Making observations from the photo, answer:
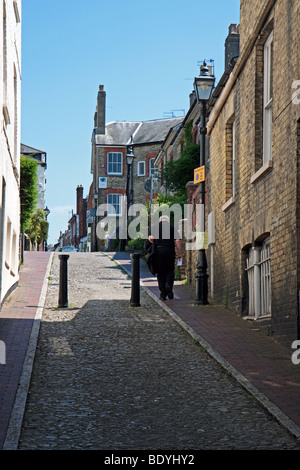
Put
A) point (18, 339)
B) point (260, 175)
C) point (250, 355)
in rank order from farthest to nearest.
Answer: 1. point (260, 175)
2. point (18, 339)
3. point (250, 355)

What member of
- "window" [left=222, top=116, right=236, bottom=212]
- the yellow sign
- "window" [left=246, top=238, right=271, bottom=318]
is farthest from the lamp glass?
"window" [left=246, top=238, right=271, bottom=318]

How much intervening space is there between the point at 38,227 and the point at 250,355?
43.4m

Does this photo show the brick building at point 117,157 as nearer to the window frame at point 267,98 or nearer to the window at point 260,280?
the window at point 260,280

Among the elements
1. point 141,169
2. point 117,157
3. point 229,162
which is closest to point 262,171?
point 229,162

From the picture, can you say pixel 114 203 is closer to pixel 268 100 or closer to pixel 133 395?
pixel 268 100

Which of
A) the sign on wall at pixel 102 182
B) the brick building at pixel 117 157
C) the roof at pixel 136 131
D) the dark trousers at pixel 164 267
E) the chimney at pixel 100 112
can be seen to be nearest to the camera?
the dark trousers at pixel 164 267

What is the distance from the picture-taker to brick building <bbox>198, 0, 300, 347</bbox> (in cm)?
866

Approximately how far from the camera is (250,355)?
8.34 m

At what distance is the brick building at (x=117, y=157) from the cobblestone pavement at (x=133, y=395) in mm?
37995

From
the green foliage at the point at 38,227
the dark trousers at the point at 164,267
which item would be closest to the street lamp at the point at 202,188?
the dark trousers at the point at 164,267

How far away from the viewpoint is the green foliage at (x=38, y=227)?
153ft

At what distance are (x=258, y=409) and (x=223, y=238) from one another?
7.74 metres

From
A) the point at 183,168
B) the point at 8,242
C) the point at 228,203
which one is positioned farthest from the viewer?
the point at 183,168

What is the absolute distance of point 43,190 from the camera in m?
60.9
